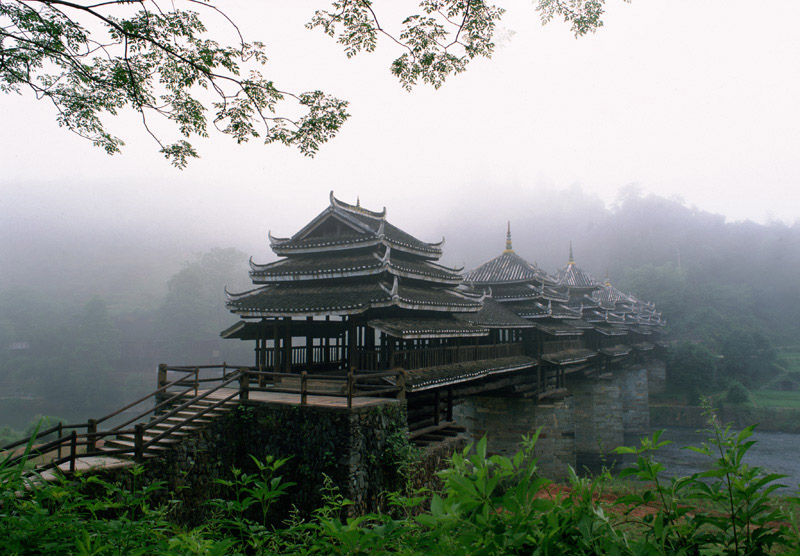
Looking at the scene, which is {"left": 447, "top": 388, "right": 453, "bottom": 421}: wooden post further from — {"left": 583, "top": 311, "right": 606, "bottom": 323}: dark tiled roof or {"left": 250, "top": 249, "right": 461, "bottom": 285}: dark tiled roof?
{"left": 583, "top": 311, "right": 606, "bottom": 323}: dark tiled roof

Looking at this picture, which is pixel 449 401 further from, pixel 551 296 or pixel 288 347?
pixel 551 296

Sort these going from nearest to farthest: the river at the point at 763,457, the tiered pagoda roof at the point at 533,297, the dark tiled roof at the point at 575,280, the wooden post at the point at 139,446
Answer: the wooden post at the point at 139,446
the tiered pagoda roof at the point at 533,297
the river at the point at 763,457
the dark tiled roof at the point at 575,280

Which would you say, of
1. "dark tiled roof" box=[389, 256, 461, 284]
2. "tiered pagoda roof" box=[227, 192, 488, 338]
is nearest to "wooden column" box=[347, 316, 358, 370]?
"tiered pagoda roof" box=[227, 192, 488, 338]

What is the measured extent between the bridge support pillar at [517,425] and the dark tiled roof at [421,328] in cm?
697

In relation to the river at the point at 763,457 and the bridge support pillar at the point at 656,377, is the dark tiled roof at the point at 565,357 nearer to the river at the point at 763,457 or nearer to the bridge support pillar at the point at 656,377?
the river at the point at 763,457

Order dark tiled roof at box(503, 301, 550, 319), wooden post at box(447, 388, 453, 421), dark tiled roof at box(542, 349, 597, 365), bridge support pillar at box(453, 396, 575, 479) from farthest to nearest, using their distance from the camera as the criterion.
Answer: dark tiled roof at box(503, 301, 550, 319) → dark tiled roof at box(542, 349, 597, 365) → bridge support pillar at box(453, 396, 575, 479) → wooden post at box(447, 388, 453, 421)

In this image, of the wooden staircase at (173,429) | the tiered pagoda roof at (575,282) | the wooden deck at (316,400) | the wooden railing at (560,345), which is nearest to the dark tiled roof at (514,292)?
the wooden railing at (560,345)

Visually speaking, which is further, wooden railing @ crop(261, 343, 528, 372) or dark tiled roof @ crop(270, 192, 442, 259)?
dark tiled roof @ crop(270, 192, 442, 259)

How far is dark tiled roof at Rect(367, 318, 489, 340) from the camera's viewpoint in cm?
1184

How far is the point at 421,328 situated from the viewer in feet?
41.4

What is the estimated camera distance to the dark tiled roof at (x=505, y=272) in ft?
79.0

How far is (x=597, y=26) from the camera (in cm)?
700

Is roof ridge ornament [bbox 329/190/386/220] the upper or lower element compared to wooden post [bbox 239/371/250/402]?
upper

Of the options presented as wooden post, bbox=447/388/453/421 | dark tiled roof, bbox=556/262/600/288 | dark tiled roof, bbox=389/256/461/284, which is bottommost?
wooden post, bbox=447/388/453/421
